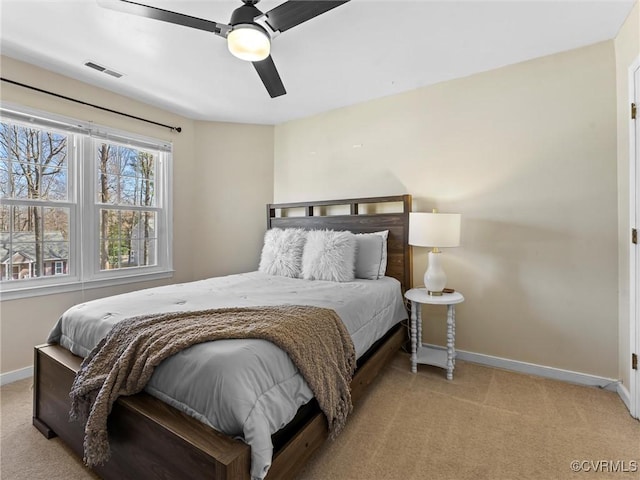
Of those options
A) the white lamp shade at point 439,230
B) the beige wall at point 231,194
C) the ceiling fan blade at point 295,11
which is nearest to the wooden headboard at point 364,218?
the beige wall at point 231,194

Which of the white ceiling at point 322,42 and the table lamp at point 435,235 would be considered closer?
the white ceiling at point 322,42

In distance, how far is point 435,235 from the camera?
2.39 meters

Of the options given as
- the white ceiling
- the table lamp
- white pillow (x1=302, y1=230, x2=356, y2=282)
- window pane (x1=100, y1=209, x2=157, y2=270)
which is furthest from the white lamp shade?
window pane (x1=100, y1=209, x2=157, y2=270)

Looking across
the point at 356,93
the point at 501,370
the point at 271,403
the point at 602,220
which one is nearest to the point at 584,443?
the point at 501,370

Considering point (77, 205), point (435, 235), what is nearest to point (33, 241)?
point (77, 205)

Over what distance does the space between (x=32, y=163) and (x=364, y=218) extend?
10.1ft

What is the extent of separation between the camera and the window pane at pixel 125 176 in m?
2.99

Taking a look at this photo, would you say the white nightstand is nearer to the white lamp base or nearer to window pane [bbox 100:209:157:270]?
the white lamp base

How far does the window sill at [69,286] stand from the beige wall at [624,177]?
4243mm

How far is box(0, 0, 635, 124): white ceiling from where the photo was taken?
1885 mm

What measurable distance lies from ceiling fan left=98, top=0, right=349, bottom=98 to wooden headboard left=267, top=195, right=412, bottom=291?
72.4 inches

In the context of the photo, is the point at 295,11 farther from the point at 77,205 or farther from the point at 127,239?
the point at 127,239

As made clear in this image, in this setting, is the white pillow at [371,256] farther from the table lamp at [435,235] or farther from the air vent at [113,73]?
the air vent at [113,73]

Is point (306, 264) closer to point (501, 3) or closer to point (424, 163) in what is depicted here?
point (424, 163)
